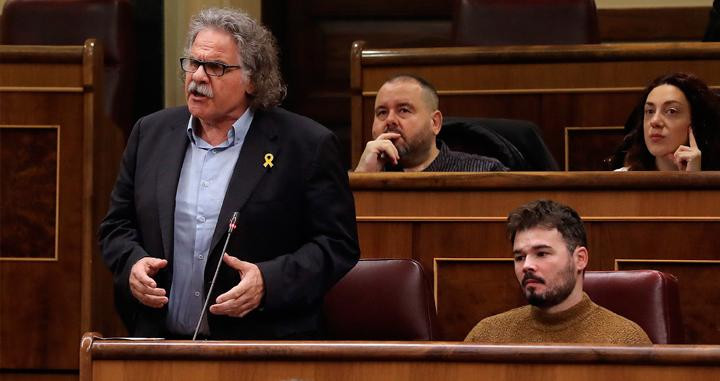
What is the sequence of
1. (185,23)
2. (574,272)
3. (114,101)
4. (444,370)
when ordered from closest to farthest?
(444,370)
(574,272)
(114,101)
(185,23)

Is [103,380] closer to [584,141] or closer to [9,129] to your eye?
[9,129]

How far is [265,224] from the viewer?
48.8 inches

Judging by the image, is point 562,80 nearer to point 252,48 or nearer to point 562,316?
point 562,316

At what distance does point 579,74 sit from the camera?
2.05 meters

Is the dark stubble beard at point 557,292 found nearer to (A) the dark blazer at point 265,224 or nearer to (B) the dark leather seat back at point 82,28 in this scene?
(A) the dark blazer at point 265,224

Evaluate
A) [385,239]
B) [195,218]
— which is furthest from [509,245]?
[195,218]

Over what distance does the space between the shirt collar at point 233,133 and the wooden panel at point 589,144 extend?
881mm

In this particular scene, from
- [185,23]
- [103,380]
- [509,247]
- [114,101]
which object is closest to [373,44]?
[185,23]

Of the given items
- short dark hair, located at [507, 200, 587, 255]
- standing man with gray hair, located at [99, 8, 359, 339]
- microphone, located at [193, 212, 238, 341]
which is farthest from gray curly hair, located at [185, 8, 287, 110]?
short dark hair, located at [507, 200, 587, 255]

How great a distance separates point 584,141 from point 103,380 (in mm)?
1177

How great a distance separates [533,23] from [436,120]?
0.46m

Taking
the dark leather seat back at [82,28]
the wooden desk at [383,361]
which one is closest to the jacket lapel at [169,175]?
the wooden desk at [383,361]

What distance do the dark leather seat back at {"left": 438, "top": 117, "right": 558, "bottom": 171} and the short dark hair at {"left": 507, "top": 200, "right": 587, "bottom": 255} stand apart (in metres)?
0.49

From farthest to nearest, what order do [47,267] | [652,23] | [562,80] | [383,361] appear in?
1. [652,23]
2. [562,80]
3. [47,267]
4. [383,361]
